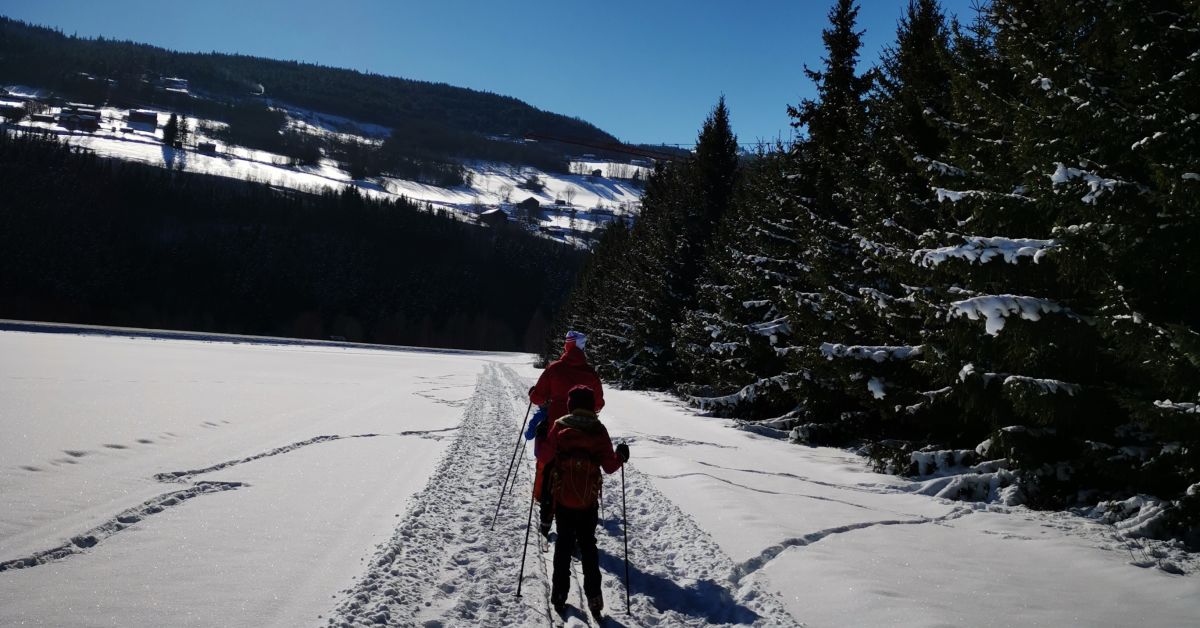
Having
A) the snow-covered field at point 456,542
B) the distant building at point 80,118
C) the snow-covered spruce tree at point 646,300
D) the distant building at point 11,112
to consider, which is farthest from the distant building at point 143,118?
the snow-covered field at point 456,542

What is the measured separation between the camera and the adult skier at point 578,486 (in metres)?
4.70

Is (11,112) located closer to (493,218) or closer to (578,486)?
(493,218)

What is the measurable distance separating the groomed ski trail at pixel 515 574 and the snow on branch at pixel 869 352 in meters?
4.43

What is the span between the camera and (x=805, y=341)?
13.3 meters

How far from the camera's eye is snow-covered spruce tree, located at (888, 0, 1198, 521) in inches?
233

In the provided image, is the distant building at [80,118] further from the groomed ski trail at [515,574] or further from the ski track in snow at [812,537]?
the ski track in snow at [812,537]

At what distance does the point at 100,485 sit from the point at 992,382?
1081cm

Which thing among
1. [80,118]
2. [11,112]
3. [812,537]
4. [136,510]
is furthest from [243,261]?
[812,537]

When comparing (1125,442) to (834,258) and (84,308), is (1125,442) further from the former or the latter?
(84,308)

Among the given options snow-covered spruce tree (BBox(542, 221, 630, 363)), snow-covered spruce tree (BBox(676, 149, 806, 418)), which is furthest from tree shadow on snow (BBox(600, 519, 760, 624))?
snow-covered spruce tree (BBox(542, 221, 630, 363))

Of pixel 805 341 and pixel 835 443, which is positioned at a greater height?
pixel 805 341

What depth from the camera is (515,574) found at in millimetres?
5289

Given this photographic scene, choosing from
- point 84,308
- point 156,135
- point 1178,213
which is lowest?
point 84,308

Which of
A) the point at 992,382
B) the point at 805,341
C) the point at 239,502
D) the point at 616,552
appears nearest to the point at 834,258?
the point at 805,341
